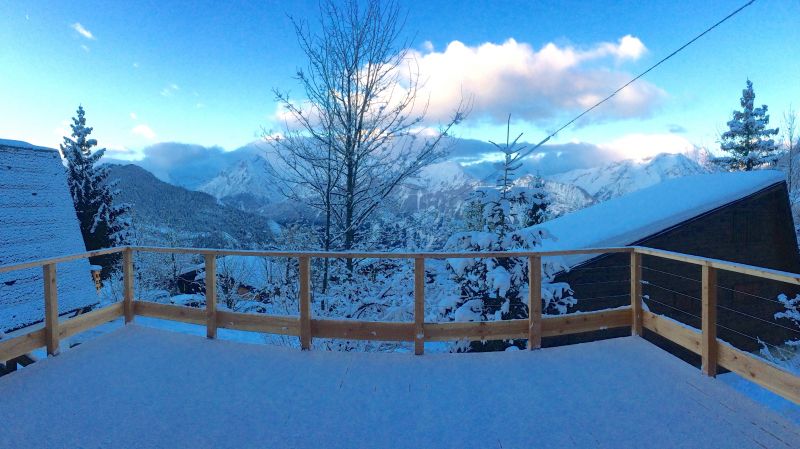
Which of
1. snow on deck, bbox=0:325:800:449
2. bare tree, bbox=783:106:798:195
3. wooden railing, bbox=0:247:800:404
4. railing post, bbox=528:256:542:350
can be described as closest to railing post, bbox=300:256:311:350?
wooden railing, bbox=0:247:800:404

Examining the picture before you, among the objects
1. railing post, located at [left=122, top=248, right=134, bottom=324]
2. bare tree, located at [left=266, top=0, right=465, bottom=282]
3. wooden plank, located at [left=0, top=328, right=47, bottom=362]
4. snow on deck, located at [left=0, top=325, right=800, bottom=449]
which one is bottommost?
snow on deck, located at [left=0, top=325, right=800, bottom=449]

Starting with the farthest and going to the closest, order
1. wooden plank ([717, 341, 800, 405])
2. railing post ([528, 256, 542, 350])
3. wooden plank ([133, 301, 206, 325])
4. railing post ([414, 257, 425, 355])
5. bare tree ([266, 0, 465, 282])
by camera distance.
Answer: bare tree ([266, 0, 465, 282]) < wooden plank ([133, 301, 206, 325]) < railing post ([528, 256, 542, 350]) < railing post ([414, 257, 425, 355]) < wooden plank ([717, 341, 800, 405])

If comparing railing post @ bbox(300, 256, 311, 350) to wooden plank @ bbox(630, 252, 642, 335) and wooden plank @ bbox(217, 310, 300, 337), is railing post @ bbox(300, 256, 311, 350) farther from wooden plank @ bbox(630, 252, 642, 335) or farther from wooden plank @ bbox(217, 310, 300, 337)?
wooden plank @ bbox(630, 252, 642, 335)

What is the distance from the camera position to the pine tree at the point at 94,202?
67.2 feet

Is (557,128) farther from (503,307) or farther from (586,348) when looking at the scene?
(586,348)

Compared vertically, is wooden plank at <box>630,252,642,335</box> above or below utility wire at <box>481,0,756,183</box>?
below

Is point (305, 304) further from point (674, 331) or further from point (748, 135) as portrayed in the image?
point (748, 135)

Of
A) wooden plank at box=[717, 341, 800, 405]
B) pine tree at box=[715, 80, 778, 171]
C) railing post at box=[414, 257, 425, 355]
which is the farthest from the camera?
pine tree at box=[715, 80, 778, 171]

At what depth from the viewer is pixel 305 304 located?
3.71m

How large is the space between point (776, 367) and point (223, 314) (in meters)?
4.76

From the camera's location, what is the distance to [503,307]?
5.14 meters

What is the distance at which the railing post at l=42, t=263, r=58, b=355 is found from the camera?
3.77 meters

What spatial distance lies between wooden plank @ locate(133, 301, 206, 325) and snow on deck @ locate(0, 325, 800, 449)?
1.75 feet

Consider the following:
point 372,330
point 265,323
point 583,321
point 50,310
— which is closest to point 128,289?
point 50,310
